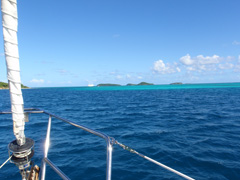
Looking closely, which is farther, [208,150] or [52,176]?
[208,150]

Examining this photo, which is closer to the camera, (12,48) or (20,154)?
(12,48)

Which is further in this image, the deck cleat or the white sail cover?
the deck cleat

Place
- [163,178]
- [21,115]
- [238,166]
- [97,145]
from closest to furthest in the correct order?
1. [21,115]
2. [163,178]
3. [238,166]
4. [97,145]

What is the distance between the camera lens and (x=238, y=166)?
223 inches

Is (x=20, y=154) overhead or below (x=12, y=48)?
below

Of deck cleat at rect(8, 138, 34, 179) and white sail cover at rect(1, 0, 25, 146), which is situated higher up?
white sail cover at rect(1, 0, 25, 146)

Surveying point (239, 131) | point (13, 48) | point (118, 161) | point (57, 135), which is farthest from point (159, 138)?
point (13, 48)

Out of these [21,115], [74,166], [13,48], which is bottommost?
[74,166]

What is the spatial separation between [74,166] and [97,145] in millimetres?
2195

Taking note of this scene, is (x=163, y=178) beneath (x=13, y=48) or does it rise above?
beneath

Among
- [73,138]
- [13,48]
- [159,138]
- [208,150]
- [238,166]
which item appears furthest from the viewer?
[73,138]

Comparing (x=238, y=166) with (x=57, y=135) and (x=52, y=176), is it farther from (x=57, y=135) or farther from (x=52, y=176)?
(x=57, y=135)

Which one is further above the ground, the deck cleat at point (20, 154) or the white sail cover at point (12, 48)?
the white sail cover at point (12, 48)

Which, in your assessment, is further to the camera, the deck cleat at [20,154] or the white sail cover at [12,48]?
the deck cleat at [20,154]
